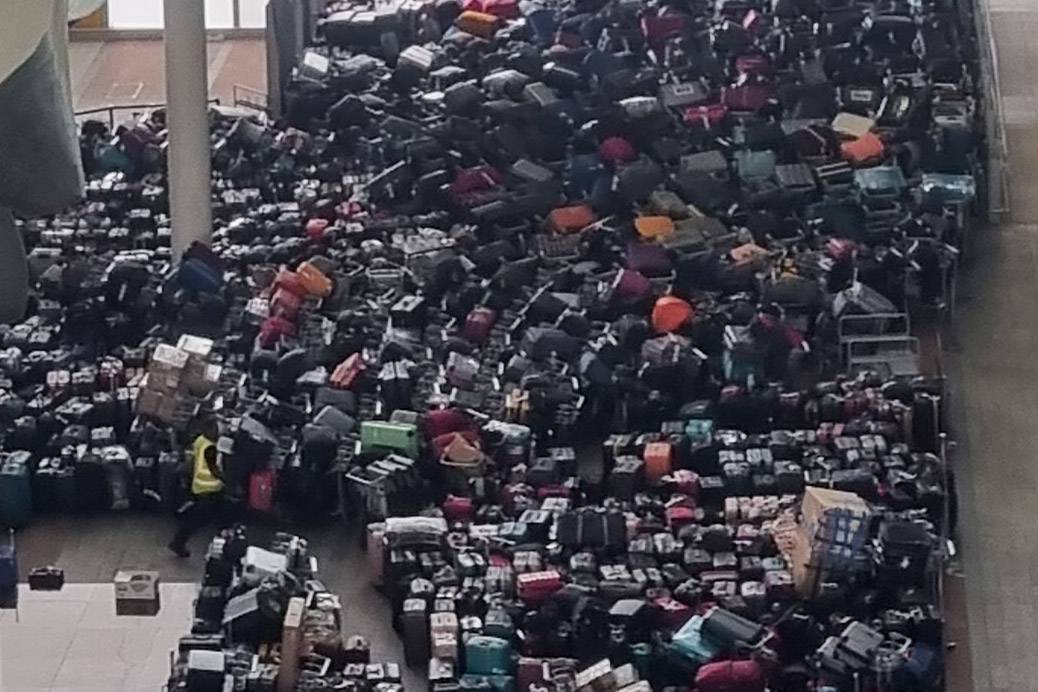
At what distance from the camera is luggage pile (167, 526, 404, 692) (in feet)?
40.0

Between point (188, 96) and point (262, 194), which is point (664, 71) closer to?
point (262, 194)

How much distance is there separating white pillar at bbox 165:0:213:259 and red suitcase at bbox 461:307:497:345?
291 cm

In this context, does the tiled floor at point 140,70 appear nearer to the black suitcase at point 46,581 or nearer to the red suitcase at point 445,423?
the red suitcase at point 445,423

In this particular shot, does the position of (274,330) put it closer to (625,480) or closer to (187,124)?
(187,124)

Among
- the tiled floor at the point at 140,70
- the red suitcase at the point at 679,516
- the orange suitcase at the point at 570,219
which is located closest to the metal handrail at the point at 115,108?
the tiled floor at the point at 140,70

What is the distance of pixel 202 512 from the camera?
49.7ft

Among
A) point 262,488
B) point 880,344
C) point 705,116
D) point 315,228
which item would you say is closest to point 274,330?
point 262,488

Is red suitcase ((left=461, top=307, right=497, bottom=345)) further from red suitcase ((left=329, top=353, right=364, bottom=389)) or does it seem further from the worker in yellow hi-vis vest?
the worker in yellow hi-vis vest

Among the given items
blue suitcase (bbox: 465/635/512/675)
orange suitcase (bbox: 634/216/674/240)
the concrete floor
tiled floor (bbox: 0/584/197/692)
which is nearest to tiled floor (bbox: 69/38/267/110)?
orange suitcase (bbox: 634/216/674/240)

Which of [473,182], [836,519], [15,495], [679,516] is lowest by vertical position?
[15,495]

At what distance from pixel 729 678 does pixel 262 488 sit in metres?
4.10

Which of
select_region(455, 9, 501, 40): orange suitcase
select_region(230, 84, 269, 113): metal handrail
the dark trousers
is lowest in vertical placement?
the dark trousers

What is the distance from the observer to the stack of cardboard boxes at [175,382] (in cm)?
1583

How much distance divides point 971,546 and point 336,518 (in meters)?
4.35
